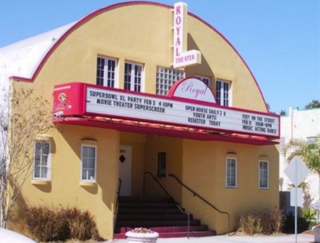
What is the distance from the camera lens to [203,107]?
2222cm

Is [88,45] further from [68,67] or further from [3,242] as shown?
[3,242]

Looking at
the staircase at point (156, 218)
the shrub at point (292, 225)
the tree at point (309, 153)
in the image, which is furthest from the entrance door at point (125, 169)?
the tree at point (309, 153)

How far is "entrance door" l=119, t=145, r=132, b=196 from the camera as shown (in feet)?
82.1

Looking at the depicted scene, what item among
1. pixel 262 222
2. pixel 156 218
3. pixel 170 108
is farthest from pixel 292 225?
pixel 170 108

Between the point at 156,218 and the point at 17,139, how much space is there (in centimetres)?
674

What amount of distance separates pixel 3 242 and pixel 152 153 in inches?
789

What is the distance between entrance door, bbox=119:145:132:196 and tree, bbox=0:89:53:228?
615 centimetres

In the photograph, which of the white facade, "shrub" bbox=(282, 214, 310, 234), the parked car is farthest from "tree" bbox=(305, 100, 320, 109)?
the parked car

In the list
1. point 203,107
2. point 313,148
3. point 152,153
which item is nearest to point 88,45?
point 203,107

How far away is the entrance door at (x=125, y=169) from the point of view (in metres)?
25.0

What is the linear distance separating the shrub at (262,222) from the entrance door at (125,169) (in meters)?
4.86

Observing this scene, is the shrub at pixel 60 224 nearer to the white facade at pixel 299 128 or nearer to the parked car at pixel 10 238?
the parked car at pixel 10 238

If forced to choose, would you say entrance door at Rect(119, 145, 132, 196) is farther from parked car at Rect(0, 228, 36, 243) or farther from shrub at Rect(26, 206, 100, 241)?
parked car at Rect(0, 228, 36, 243)

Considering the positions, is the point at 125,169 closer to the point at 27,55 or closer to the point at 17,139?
the point at 27,55
